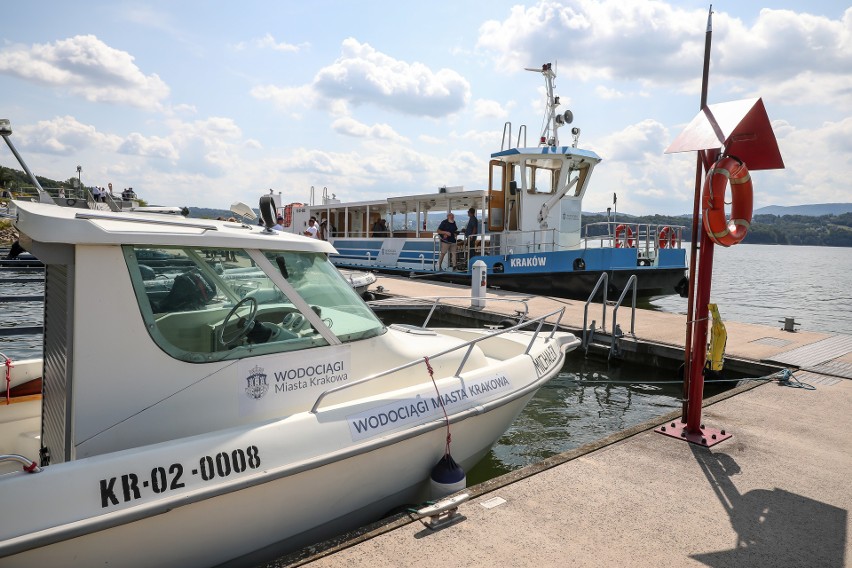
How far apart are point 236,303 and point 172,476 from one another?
104cm

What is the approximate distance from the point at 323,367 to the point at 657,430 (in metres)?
2.92

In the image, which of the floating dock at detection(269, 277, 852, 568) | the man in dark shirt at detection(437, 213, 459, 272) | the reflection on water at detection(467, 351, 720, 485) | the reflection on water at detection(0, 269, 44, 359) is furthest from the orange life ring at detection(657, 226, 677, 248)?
the reflection on water at detection(0, 269, 44, 359)

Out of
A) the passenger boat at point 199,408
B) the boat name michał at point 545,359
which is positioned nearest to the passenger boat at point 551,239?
the boat name michał at point 545,359

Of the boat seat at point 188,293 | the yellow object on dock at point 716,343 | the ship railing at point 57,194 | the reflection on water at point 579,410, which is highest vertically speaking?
the ship railing at point 57,194

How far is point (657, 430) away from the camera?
187 inches

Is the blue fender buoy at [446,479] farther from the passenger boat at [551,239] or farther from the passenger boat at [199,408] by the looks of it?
the passenger boat at [551,239]

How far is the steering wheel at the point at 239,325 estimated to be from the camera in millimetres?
3227

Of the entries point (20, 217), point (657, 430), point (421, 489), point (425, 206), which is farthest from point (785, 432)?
point (425, 206)

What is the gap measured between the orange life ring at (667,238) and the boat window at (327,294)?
13.9m

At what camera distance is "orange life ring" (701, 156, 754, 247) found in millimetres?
4109

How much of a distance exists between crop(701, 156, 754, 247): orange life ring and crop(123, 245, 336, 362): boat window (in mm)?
2880

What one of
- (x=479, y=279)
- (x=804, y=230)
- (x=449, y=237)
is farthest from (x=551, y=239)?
(x=804, y=230)

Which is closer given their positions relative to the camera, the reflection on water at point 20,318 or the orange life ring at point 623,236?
the reflection on water at point 20,318

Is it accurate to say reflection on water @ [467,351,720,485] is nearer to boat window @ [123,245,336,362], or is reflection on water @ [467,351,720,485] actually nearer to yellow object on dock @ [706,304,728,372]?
yellow object on dock @ [706,304,728,372]
